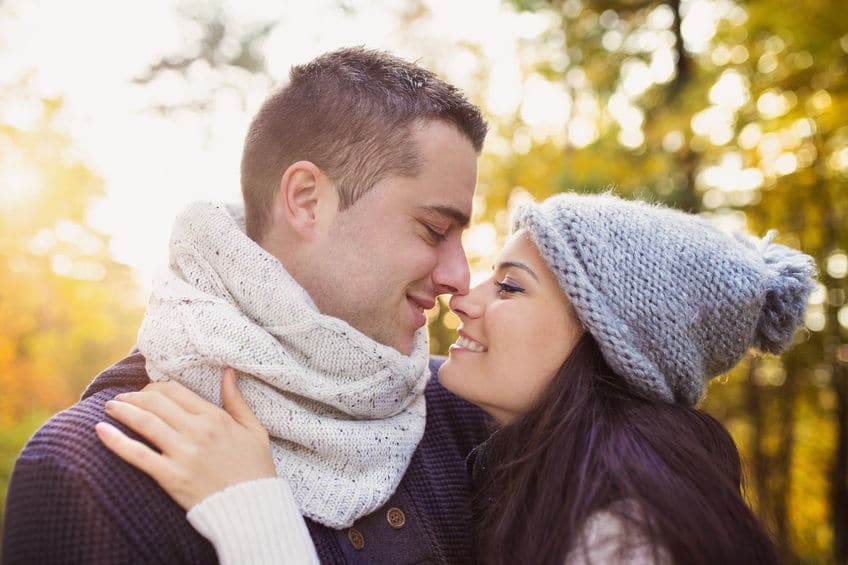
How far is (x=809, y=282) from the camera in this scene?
198 cm

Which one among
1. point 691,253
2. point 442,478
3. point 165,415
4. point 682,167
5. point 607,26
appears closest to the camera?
point 165,415

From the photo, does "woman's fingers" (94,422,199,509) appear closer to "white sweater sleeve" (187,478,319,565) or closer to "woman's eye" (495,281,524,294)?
"white sweater sleeve" (187,478,319,565)

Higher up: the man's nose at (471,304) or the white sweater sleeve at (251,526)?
the man's nose at (471,304)

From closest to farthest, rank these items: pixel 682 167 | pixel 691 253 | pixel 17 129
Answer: pixel 691 253 → pixel 17 129 → pixel 682 167

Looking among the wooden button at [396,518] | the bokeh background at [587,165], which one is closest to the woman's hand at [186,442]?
the wooden button at [396,518]

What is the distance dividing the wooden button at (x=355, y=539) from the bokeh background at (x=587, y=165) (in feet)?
7.80

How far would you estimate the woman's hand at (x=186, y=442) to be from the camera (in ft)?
5.22

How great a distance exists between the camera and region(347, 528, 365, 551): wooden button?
6.07 feet

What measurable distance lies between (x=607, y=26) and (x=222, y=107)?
3.98m

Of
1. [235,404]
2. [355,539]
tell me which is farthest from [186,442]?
[355,539]

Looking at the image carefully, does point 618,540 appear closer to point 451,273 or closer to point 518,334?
point 518,334

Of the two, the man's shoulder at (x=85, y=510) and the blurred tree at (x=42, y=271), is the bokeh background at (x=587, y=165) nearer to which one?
the blurred tree at (x=42, y=271)

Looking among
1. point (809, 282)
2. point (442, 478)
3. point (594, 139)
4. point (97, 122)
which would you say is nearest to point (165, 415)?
point (442, 478)

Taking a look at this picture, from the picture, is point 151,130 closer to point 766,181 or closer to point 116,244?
point 116,244
